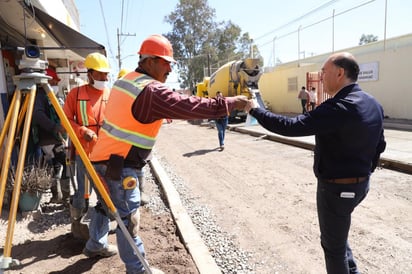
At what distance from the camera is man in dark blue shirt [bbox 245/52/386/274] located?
2.14m

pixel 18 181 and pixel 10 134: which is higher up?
pixel 10 134

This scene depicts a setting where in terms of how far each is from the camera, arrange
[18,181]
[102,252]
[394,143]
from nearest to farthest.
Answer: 1. [18,181]
2. [102,252]
3. [394,143]

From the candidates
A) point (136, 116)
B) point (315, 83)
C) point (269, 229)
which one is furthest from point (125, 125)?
point (315, 83)

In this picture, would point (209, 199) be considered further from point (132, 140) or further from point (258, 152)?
point (258, 152)

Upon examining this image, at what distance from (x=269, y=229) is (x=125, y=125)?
2444 mm

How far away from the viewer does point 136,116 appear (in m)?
2.29

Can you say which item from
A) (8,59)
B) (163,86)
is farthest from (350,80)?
(8,59)

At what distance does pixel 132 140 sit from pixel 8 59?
5.15m


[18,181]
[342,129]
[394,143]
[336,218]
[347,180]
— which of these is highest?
[342,129]

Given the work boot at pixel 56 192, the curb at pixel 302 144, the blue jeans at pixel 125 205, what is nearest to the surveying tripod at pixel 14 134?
the blue jeans at pixel 125 205

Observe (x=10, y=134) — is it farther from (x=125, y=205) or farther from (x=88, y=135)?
(x=88, y=135)

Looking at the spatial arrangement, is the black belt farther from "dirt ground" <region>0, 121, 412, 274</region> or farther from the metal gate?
the metal gate

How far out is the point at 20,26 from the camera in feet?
20.5

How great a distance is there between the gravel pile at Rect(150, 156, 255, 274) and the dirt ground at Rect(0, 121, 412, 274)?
0.31 ft
